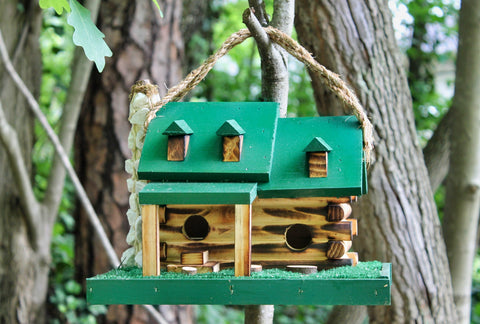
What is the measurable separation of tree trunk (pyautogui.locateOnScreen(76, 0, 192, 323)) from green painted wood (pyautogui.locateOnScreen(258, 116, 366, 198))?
6.97 feet

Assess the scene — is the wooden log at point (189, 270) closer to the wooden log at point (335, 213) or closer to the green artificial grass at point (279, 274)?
the green artificial grass at point (279, 274)

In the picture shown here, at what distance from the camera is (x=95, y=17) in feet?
11.7

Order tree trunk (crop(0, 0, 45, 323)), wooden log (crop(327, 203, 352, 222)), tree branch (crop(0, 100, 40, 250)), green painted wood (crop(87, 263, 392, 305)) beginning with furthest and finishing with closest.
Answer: tree trunk (crop(0, 0, 45, 323)) → tree branch (crop(0, 100, 40, 250)) → wooden log (crop(327, 203, 352, 222)) → green painted wood (crop(87, 263, 392, 305))

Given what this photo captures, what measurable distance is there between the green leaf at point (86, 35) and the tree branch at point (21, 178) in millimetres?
2015

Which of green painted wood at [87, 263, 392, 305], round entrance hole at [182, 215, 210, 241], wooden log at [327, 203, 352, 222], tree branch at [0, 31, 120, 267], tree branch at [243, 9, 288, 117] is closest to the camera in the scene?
green painted wood at [87, 263, 392, 305]

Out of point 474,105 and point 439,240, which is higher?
point 474,105

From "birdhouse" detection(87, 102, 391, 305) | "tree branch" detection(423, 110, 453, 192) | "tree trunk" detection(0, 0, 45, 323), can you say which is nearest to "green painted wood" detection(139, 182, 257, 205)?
"birdhouse" detection(87, 102, 391, 305)

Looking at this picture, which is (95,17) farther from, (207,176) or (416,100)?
(416,100)

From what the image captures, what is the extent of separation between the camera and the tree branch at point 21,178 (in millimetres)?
3475

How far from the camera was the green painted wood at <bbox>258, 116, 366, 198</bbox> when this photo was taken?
1.66 m

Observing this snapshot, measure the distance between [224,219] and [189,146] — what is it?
26 centimetres

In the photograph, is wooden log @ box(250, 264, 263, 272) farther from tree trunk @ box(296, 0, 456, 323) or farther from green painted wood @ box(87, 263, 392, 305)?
tree trunk @ box(296, 0, 456, 323)

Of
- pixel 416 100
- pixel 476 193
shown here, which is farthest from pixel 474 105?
pixel 416 100

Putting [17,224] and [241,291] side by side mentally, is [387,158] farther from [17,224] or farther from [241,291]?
[17,224]
